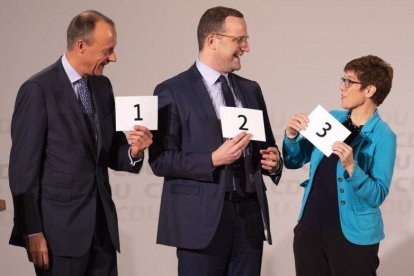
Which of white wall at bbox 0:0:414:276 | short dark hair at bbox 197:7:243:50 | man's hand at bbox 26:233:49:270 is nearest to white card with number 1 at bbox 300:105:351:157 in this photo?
short dark hair at bbox 197:7:243:50

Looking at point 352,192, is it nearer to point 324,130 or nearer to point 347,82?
point 324,130

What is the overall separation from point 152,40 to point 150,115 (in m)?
1.84

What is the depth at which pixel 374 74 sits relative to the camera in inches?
120

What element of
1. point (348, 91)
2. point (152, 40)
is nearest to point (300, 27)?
point (152, 40)

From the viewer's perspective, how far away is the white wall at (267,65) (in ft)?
14.1

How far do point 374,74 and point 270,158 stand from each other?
62cm

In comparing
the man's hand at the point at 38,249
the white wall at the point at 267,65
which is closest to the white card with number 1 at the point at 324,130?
the man's hand at the point at 38,249

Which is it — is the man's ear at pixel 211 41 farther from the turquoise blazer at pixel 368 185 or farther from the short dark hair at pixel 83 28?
the turquoise blazer at pixel 368 185

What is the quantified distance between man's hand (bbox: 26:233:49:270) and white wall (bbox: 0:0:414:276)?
1.90 meters

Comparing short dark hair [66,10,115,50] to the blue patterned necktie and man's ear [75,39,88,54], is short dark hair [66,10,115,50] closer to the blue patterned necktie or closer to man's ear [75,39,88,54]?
man's ear [75,39,88,54]

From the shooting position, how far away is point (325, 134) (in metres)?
2.82

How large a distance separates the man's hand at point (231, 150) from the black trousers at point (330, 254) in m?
0.56

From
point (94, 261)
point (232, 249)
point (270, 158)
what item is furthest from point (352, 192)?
point (94, 261)

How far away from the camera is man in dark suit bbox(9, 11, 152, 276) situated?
252cm
